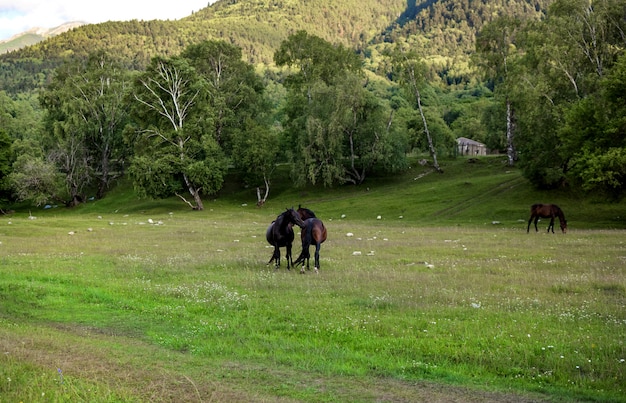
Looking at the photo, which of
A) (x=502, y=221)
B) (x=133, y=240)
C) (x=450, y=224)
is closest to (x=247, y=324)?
(x=133, y=240)

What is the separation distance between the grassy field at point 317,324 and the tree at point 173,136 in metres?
41.8

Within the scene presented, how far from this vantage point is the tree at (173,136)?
240 feet

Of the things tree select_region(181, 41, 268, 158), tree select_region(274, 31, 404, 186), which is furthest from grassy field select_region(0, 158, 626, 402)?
tree select_region(181, 41, 268, 158)

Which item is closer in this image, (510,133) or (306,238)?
(306,238)

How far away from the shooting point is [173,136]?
7656 cm

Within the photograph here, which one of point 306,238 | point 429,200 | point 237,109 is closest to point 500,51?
point 429,200

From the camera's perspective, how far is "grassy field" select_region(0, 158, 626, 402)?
9.09m

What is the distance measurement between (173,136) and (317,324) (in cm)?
6808

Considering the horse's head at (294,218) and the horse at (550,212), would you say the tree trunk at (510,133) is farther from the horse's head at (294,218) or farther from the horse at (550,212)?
the horse's head at (294,218)

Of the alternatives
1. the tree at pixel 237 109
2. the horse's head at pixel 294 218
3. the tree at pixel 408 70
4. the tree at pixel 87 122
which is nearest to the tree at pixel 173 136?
the tree at pixel 237 109

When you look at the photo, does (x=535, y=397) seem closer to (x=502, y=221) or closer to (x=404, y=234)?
(x=404, y=234)

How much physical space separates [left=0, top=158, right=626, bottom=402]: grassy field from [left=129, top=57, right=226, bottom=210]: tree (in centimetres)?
4176

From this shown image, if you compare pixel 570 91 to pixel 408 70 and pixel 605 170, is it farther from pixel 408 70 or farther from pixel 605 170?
pixel 408 70

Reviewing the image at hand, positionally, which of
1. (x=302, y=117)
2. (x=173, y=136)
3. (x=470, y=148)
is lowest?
(x=470, y=148)
